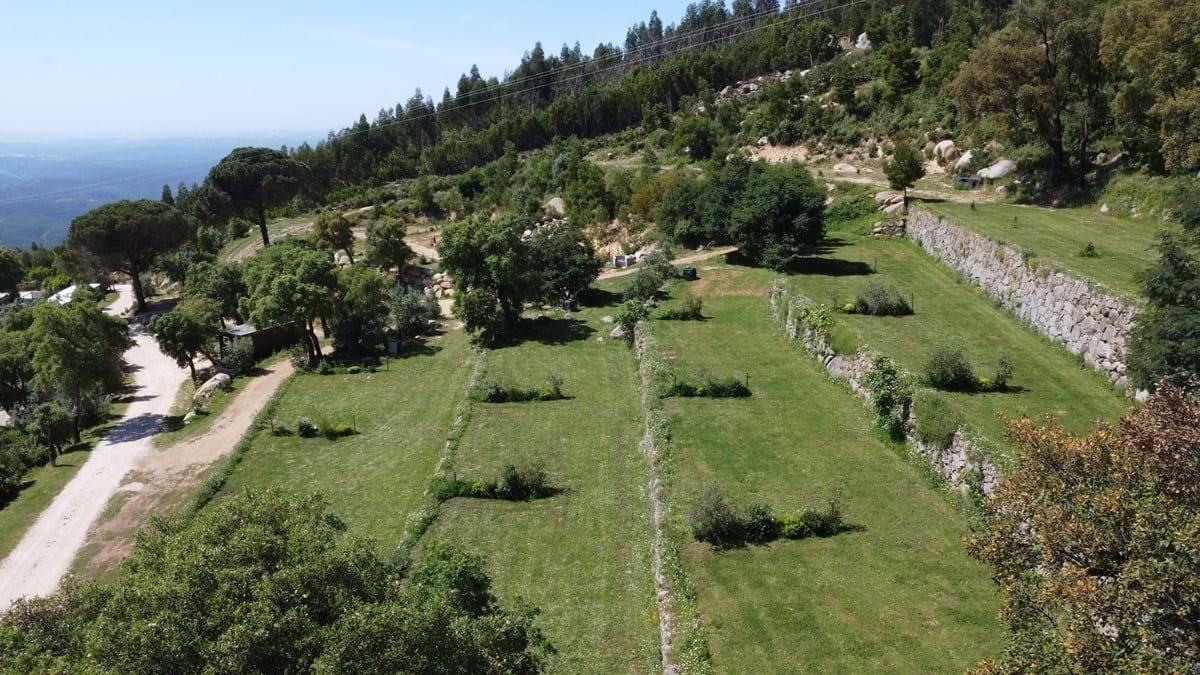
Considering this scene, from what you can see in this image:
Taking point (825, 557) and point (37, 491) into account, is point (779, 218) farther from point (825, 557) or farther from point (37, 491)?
point (37, 491)

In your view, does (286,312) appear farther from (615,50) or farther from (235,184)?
(615,50)

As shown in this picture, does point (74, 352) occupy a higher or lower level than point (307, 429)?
higher

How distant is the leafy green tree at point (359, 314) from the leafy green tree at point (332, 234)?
22.5 m

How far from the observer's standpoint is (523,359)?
140 feet

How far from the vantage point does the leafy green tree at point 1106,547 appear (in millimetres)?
9227

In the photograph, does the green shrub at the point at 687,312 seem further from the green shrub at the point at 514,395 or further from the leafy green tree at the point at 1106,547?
the leafy green tree at the point at 1106,547

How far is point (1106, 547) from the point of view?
33.6ft

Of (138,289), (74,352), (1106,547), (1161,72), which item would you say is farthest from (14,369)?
(1161,72)

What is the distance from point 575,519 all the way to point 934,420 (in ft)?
42.0

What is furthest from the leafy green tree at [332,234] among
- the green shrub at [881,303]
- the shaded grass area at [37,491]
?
the green shrub at [881,303]

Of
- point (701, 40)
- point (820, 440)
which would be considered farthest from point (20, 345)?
point (701, 40)

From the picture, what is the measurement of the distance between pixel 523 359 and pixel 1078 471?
3351 cm

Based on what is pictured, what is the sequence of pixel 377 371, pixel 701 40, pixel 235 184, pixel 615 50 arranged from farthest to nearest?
pixel 615 50
pixel 701 40
pixel 235 184
pixel 377 371

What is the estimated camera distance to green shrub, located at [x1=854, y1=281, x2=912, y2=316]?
3447 centimetres
